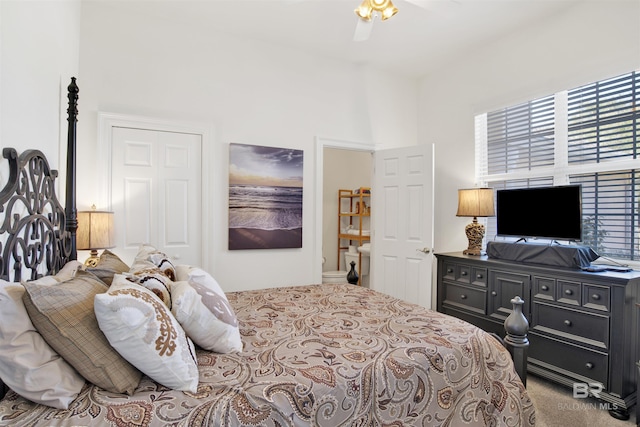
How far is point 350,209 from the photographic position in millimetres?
5574

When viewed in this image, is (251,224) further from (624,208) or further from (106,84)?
(624,208)

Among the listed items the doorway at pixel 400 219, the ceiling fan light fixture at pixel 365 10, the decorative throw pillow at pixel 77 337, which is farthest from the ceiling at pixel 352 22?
the decorative throw pillow at pixel 77 337

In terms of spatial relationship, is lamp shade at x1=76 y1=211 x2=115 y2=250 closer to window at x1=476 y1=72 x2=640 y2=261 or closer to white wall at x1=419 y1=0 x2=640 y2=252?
white wall at x1=419 y1=0 x2=640 y2=252

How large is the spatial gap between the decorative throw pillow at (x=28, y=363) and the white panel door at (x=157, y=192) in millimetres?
2007

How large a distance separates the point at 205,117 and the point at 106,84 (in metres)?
0.81

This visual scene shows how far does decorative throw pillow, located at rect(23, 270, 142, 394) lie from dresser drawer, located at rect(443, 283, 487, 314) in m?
2.80

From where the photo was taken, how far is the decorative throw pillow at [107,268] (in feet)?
→ 5.05

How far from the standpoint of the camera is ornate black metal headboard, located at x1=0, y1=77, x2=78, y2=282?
3.94 ft

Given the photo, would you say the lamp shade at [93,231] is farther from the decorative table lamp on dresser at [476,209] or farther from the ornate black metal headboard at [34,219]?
the decorative table lamp on dresser at [476,209]

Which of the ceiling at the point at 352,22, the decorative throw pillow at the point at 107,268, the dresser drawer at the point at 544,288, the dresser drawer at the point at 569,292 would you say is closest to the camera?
the decorative throw pillow at the point at 107,268

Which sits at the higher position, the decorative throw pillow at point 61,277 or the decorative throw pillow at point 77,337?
the decorative throw pillow at point 61,277

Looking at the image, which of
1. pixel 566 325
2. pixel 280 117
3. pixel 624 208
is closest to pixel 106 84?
pixel 280 117

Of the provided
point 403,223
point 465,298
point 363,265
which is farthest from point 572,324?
point 363,265

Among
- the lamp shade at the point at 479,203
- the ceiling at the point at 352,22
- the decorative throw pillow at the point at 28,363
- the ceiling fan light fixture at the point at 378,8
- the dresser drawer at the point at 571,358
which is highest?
the ceiling at the point at 352,22
